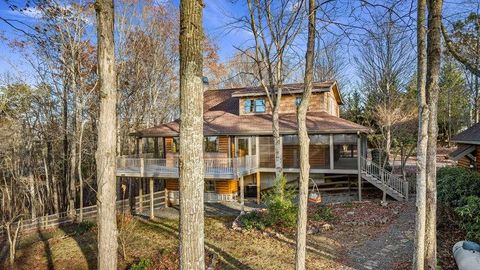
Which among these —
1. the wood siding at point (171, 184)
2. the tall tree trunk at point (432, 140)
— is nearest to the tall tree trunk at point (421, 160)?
the tall tree trunk at point (432, 140)

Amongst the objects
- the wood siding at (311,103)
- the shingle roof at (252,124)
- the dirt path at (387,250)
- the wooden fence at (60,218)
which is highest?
the wood siding at (311,103)

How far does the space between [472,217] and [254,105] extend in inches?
516

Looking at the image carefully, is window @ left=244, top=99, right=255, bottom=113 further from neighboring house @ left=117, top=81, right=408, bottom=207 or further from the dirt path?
the dirt path

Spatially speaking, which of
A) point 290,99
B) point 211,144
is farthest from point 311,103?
point 211,144

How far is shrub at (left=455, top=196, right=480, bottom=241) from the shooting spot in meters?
7.50

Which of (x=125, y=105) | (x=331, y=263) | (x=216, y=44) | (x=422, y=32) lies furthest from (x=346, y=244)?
(x=216, y=44)

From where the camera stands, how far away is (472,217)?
7812 mm

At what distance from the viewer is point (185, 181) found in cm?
355

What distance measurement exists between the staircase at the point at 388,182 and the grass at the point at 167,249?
21.5 feet

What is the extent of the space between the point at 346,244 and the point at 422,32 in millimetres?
6389

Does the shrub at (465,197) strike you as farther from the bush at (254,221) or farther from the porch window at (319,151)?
the bush at (254,221)

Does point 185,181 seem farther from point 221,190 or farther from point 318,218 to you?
point 221,190

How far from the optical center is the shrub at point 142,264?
8.66 m

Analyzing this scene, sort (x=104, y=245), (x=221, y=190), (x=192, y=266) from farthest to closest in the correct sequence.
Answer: (x=221, y=190) → (x=104, y=245) → (x=192, y=266)
